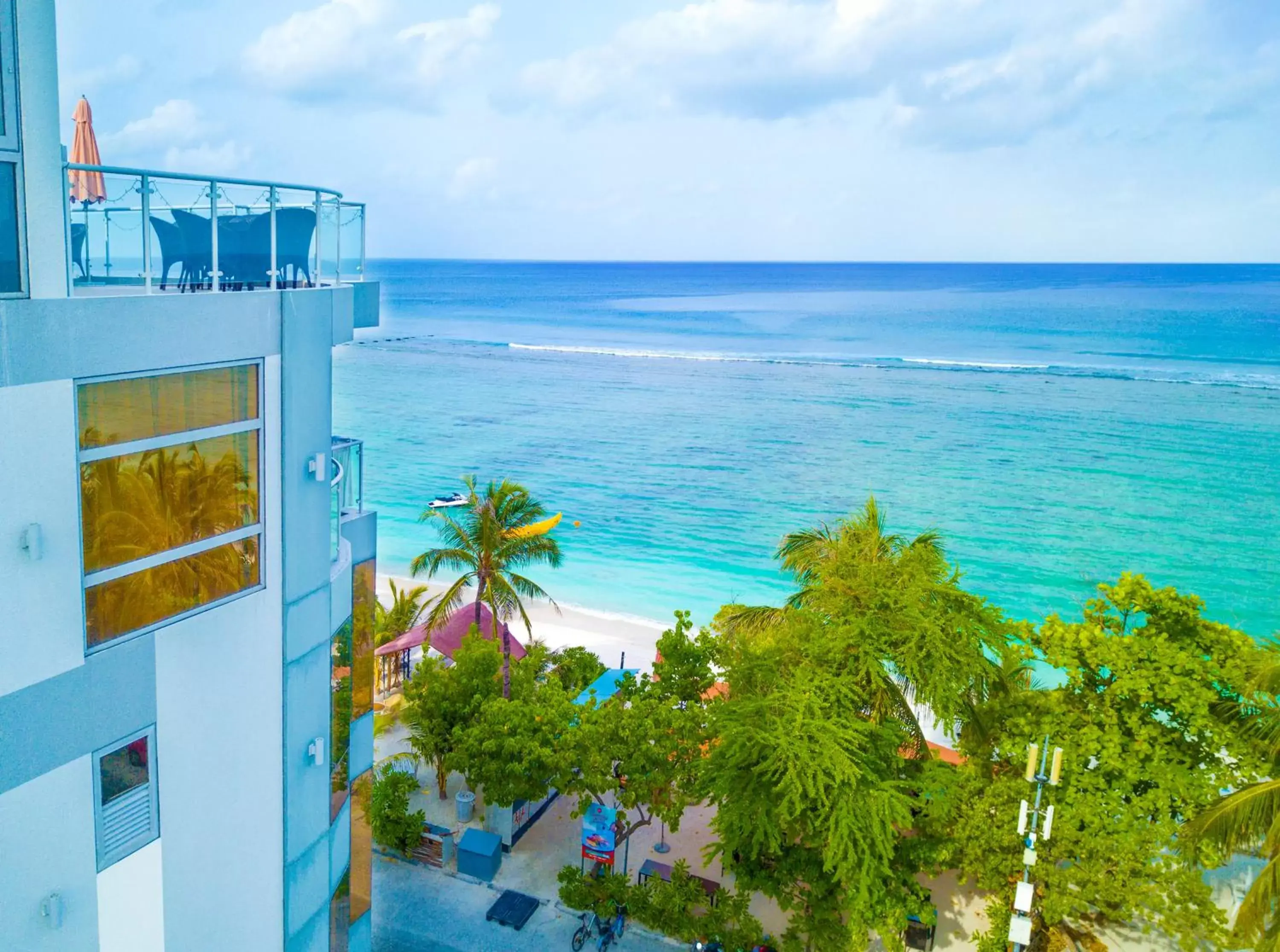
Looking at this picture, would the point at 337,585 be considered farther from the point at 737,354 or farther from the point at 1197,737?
the point at 737,354

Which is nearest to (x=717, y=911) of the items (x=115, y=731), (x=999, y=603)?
(x=115, y=731)

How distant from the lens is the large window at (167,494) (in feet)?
21.1

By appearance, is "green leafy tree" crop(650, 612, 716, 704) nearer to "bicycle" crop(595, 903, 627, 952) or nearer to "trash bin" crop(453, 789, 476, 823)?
"bicycle" crop(595, 903, 627, 952)

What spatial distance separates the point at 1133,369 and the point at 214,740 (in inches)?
3730

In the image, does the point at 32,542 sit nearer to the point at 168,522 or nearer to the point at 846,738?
the point at 168,522

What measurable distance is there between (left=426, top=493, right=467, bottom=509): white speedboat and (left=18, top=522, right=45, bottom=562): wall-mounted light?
127ft

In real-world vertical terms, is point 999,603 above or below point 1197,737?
below

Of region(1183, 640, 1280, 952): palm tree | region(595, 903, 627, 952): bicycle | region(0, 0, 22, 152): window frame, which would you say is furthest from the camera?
region(595, 903, 627, 952): bicycle

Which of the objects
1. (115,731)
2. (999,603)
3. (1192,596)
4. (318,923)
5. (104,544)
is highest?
(104,544)

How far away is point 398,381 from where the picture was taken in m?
84.5

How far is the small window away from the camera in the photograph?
676 cm

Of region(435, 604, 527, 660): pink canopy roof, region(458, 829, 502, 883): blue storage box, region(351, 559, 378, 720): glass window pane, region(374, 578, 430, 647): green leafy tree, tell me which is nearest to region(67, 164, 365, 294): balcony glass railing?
region(351, 559, 378, 720): glass window pane

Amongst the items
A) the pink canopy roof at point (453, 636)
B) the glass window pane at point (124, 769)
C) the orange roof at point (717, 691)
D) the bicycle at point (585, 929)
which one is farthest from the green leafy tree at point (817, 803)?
the pink canopy roof at point (453, 636)

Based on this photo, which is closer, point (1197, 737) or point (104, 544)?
point (104, 544)
